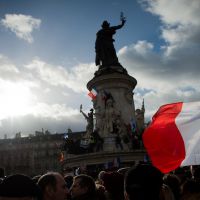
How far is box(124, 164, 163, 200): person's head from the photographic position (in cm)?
434

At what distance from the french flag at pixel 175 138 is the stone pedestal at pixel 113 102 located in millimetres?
25857

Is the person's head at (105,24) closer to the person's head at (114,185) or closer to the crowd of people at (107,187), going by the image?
the crowd of people at (107,187)

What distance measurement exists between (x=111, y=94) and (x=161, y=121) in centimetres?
2754

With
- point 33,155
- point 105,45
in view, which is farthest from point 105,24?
point 33,155

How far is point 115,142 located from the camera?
32.0 metres

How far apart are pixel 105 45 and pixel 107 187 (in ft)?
101

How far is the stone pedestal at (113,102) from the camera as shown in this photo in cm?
3278

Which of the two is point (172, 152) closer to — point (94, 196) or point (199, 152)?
point (199, 152)

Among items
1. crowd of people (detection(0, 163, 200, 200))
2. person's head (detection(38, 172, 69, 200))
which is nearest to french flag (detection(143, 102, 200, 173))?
crowd of people (detection(0, 163, 200, 200))

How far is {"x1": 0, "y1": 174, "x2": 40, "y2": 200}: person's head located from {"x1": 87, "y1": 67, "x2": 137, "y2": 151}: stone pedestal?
28.3 m

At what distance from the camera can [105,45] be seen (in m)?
37.4

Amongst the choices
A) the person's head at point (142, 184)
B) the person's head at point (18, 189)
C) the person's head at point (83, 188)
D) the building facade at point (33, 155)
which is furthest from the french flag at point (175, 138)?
the building facade at point (33, 155)

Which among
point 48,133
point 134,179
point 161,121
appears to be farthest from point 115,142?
point 48,133

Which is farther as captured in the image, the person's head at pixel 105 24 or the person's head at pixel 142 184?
the person's head at pixel 105 24
